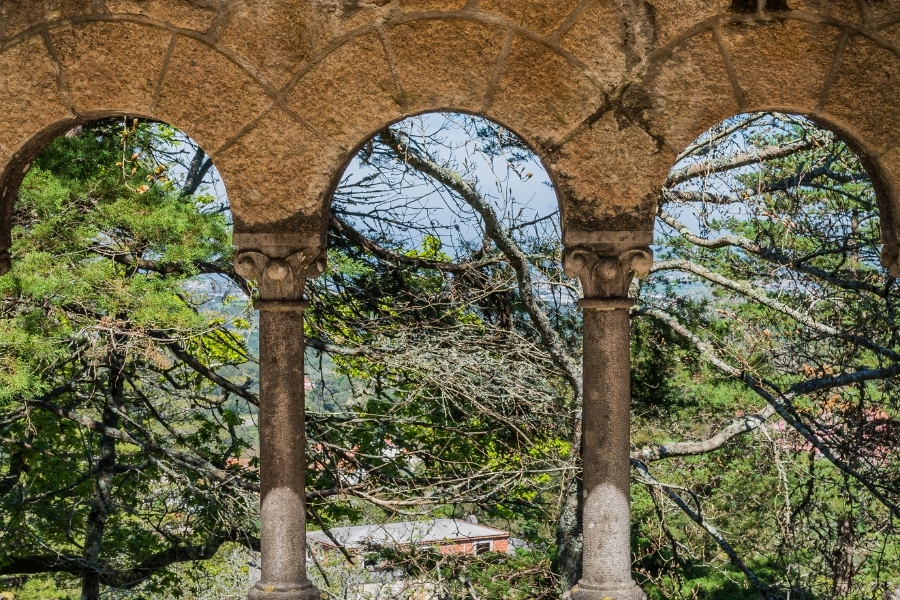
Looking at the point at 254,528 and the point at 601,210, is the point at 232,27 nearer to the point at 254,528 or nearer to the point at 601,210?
the point at 601,210

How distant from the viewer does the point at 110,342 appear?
8016mm

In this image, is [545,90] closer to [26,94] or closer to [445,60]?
[445,60]

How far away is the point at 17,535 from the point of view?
11.4 meters

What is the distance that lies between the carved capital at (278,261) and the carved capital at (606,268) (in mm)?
1183

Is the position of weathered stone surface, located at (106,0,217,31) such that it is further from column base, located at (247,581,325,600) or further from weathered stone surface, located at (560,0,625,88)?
column base, located at (247,581,325,600)

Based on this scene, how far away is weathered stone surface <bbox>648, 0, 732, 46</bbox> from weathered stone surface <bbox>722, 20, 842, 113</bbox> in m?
0.14

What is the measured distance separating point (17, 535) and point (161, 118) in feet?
25.9

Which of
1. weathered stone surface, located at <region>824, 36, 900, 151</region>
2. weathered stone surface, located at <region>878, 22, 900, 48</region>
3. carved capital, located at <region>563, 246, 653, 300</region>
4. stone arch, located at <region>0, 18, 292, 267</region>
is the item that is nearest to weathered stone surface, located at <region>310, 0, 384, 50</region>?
stone arch, located at <region>0, 18, 292, 267</region>

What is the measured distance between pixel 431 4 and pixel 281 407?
1.97 meters

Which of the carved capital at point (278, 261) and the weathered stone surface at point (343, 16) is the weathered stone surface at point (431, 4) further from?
the carved capital at point (278, 261)

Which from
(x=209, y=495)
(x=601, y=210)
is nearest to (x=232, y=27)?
(x=601, y=210)

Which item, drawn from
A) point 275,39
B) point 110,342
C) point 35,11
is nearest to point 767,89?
point 275,39

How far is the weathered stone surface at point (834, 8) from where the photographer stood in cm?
477

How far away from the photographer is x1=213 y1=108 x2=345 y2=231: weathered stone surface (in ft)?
16.2
